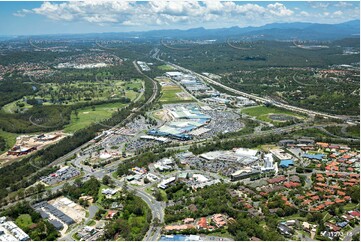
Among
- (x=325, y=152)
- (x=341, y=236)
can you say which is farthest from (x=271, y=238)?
(x=325, y=152)

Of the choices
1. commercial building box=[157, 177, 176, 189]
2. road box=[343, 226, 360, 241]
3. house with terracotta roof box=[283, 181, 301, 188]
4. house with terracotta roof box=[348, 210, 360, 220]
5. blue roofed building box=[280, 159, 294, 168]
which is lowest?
road box=[343, 226, 360, 241]

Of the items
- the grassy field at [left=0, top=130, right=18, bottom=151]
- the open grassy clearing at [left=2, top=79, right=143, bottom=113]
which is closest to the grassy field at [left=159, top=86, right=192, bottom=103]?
the open grassy clearing at [left=2, top=79, right=143, bottom=113]

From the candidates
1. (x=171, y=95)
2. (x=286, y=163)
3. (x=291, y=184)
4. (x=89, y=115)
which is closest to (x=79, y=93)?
(x=89, y=115)

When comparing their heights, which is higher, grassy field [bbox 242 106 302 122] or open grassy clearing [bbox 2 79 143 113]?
open grassy clearing [bbox 2 79 143 113]

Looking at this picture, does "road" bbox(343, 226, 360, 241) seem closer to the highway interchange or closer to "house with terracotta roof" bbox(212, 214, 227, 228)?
"house with terracotta roof" bbox(212, 214, 227, 228)

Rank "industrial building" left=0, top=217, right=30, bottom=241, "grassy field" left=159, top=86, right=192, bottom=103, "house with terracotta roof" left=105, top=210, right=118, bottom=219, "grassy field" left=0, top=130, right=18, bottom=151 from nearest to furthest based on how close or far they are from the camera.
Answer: "industrial building" left=0, top=217, right=30, bottom=241 < "house with terracotta roof" left=105, top=210, right=118, bottom=219 < "grassy field" left=0, top=130, right=18, bottom=151 < "grassy field" left=159, top=86, right=192, bottom=103

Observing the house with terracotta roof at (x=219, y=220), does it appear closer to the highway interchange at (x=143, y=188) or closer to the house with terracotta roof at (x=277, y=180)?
the highway interchange at (x=143, y=188)

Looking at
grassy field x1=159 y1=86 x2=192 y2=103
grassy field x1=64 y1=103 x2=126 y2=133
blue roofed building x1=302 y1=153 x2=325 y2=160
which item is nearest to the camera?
blue roofed building x1=302 y1=153 x2=325 y2=160
